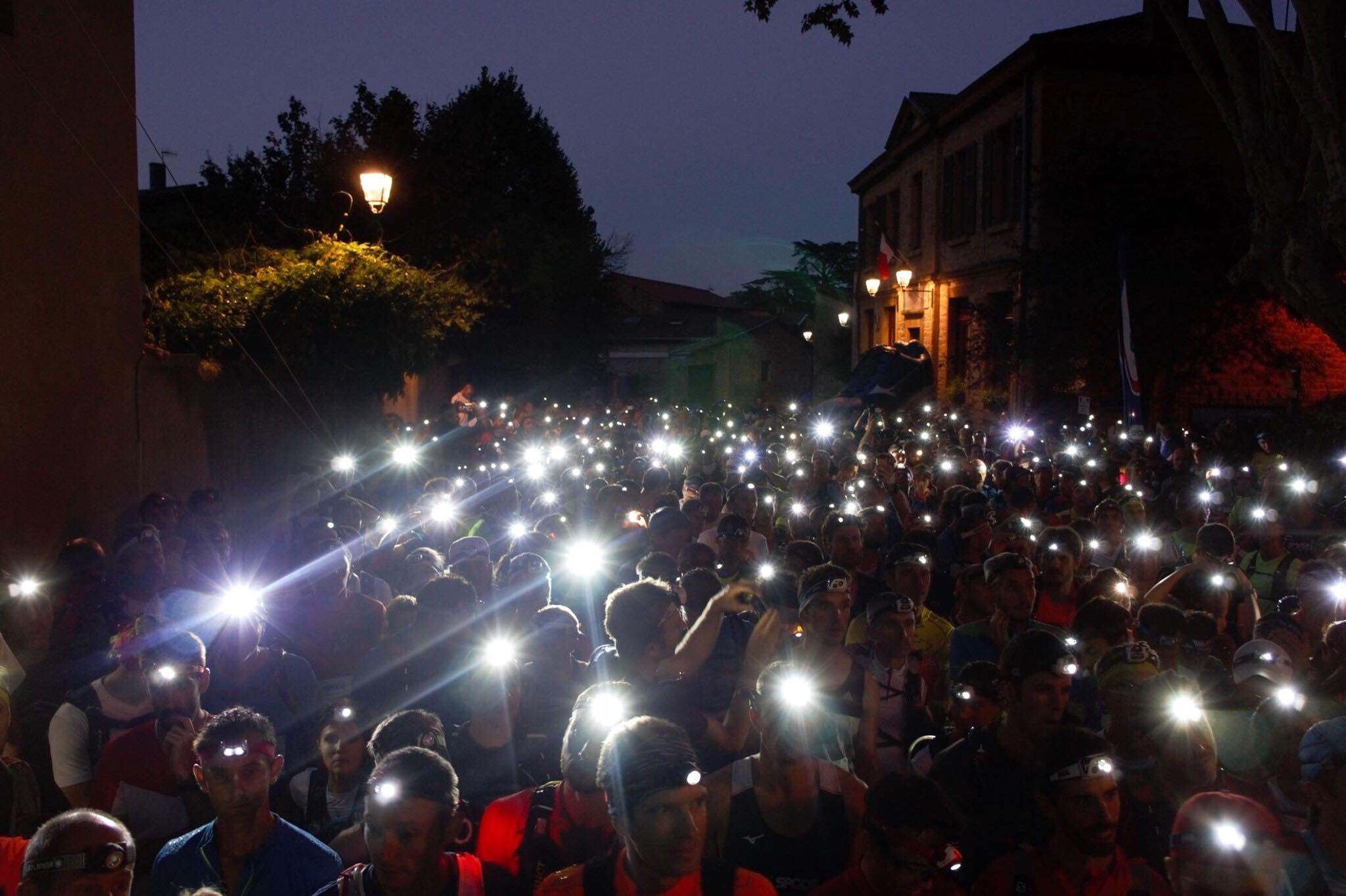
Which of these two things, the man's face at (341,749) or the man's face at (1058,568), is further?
the man's face at (1058,568)

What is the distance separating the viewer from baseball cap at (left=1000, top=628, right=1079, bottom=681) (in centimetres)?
442

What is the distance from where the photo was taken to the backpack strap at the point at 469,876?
3.62m

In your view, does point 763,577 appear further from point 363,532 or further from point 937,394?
point 937,394

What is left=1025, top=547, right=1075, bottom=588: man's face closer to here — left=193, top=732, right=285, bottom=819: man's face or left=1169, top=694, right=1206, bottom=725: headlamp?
left=1169, top=694, right=1206, bottom=725: headlamp

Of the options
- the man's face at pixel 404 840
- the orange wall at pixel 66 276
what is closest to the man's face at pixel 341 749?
the man's face at pixel 404 840

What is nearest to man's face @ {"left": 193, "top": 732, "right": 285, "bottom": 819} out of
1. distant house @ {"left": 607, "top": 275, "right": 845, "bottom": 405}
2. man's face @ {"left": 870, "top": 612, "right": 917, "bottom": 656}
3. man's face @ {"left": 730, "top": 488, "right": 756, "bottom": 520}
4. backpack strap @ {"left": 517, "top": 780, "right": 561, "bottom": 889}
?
backpack strap @ {"left": 517, "top": 780, "right": 561, "bottom": 889}

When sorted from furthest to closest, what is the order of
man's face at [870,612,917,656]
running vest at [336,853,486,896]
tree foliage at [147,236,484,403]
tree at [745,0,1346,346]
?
tree foliage at [147,236,484,403] → tree at [745,0,1346,346] → man's face at [870,612,917,656] → running vest at [336,853,486,896]

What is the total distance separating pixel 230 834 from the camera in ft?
12.7

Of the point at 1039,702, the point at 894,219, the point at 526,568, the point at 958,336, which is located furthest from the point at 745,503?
the point at 894,219

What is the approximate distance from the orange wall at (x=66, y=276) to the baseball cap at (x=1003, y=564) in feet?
23.5

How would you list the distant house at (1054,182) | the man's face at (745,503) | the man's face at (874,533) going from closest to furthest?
the man's face at (874,533) → the man's face at (745,503) → the distant house at (1054,182)

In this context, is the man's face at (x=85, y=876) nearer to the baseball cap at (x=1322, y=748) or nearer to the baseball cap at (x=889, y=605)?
the baseball cap at (x=889, y=605)

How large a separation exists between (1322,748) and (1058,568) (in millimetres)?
3079

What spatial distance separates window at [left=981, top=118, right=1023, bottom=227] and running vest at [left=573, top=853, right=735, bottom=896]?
22.2 meters
